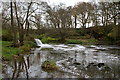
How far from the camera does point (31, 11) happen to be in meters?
17.0

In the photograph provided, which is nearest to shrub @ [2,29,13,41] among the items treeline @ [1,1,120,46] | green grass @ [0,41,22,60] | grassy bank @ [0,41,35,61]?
treeline @ [1,1,120,46]

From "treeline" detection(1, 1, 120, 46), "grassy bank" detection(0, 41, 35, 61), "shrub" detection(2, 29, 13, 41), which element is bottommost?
"grassy bank" detection(0, 41, 35, 61)

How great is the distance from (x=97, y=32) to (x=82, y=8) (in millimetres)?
9726

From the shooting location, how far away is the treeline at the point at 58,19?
14397mm

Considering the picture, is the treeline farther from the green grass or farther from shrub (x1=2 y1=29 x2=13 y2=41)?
the green grass

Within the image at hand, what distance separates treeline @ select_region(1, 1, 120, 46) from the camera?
14397 mm

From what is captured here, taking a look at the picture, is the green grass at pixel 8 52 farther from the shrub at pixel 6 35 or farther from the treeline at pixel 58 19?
the shrub at pixel 6 35

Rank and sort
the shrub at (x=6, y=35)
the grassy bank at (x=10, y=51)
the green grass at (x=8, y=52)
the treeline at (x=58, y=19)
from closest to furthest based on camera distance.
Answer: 1. the green grass at (x=8, y=52)
2. the grassy bank at (x=10, y=51)
3. the treeline at (x=58, y=19)
4. the shrub at (x=6, y=35)

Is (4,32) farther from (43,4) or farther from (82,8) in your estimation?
(82,8)

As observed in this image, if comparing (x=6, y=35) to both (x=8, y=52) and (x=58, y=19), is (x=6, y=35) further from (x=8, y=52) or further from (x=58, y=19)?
(x=58, y=19)

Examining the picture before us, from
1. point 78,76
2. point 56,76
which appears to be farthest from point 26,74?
point 78,76

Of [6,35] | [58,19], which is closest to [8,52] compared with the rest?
[6,35]

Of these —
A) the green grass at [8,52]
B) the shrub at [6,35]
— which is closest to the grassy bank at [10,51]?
the green grass at [8,52]

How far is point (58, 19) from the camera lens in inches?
1025
